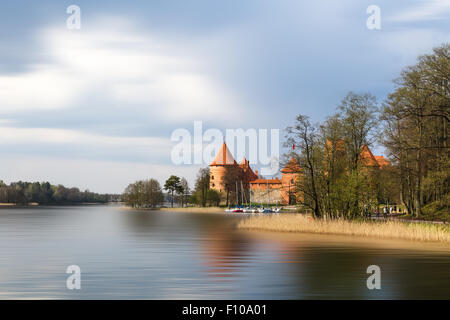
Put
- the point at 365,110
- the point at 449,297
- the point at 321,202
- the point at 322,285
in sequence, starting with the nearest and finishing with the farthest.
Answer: the point at 449,297 < the point at 322,285 < the point at 321,202 < the point at 365,110

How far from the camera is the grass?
124 ft

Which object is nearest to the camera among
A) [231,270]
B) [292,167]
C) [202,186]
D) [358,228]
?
[231,270]

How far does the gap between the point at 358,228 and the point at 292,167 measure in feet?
29.6

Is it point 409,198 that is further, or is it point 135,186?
point 135,186

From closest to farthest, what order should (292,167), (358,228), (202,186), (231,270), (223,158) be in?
(231,270)
(358,228)
(292,167)
(202,186)
(223,158)

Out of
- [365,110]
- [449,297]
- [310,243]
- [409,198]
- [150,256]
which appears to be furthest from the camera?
[409,198]

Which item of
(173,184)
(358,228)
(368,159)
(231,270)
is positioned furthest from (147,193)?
(231,270)

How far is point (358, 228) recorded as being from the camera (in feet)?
142

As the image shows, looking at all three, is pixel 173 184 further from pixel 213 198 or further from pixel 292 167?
pixel 292 167
